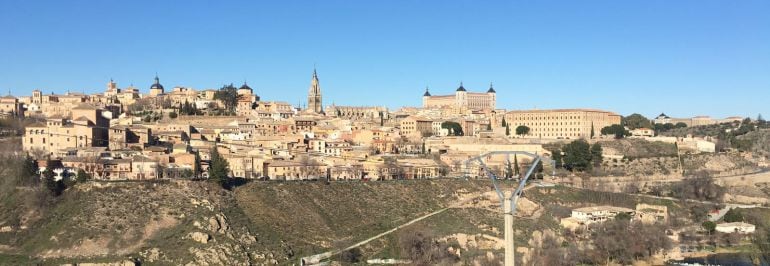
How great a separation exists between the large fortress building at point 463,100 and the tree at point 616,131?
88.6 feet

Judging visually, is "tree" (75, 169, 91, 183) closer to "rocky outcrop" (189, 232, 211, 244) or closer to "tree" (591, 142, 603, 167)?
"rocky outcrop" (189, 232, 211, 244)

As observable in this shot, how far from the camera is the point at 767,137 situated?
3059 inches

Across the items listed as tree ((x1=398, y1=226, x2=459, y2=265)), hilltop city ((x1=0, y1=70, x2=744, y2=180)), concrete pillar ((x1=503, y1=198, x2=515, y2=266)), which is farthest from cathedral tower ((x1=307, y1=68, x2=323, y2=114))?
concrete pillar ((x1=503, y1=198, x2=515, y2=266))

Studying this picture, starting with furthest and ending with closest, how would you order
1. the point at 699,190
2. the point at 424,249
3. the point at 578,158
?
1. the point at 578,158
2. the point at 699,190
3. the point at 424,249

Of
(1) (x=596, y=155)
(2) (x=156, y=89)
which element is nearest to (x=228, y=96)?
(2) (x=156, y=89)

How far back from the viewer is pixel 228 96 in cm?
7038

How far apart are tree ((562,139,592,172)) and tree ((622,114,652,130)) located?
24.0 m

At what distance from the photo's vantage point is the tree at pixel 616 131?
2793 inches

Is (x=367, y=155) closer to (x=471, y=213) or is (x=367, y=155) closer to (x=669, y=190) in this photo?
(x=471, y=213)

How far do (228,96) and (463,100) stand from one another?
127 ft

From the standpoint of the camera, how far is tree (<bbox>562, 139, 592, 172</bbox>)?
56.9 metres

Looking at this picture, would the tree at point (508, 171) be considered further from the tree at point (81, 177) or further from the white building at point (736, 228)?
the tree at point (81, 177)

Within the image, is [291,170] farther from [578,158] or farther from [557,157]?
[578,158]

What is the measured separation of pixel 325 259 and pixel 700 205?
28529 millimetres
